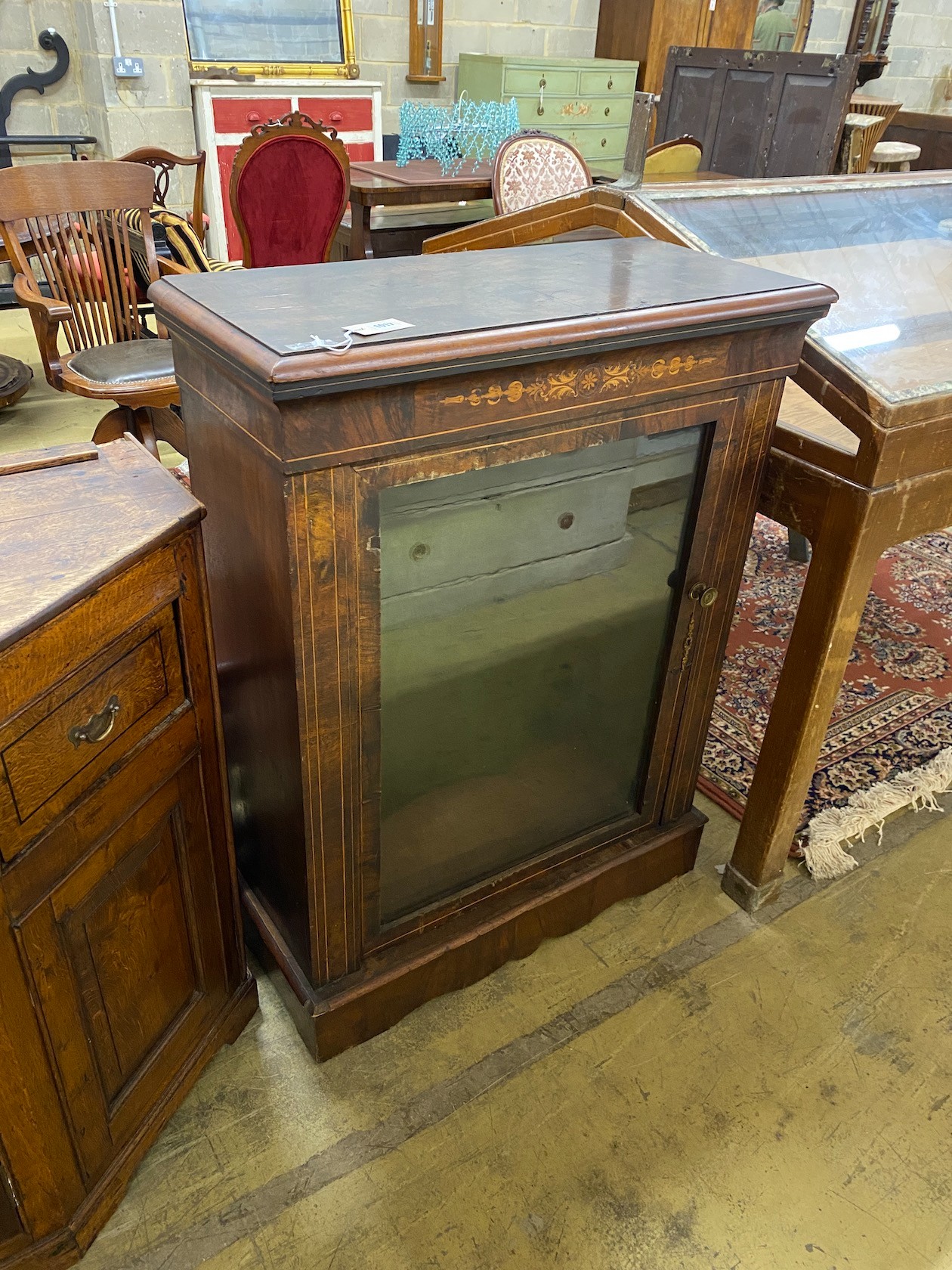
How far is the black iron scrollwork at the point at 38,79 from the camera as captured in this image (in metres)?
5.11

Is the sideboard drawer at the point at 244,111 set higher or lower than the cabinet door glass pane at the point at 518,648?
higher

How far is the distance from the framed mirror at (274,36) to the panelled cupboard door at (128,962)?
5739 mm

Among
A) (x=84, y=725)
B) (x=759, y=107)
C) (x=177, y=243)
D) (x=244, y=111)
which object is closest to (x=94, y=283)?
(x=177, y=243)

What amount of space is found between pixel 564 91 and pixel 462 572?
623cm

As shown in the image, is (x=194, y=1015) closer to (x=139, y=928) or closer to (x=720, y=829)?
(x=139, y=928)

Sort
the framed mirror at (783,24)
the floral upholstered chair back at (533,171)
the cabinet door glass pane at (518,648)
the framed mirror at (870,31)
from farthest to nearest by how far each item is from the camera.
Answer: the framed mirror at (870,31)
the framed mirror at (783,24)
the floral upholstered chair back at (533,171)
the cabinet door glass pane at (518,648)

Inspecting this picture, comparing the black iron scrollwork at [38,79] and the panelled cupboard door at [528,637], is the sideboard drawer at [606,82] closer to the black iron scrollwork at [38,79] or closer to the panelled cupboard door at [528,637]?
the black iron scrollwork at [38,79]

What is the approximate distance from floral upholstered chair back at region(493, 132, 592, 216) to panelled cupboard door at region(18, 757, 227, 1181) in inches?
131

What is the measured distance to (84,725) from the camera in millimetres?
981

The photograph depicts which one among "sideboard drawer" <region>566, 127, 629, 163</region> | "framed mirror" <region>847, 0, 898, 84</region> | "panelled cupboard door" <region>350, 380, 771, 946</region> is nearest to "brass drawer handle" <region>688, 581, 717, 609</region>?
"panelled cupboard door" <region>350, 380, 771, 946</region>

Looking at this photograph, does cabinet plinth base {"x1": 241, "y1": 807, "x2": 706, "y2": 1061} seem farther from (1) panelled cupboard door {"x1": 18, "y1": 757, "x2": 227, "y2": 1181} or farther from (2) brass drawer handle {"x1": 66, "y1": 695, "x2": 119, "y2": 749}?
(2) brass drawer handle {"x1": 66, "y1": 695, "x2": 119, "y2": 749}

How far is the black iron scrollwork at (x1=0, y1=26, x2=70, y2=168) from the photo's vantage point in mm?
5113

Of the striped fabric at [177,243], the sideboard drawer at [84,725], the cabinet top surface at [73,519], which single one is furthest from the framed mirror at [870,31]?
the sideboard drawer at [84,725]

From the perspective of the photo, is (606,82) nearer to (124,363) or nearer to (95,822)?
(124,363)
